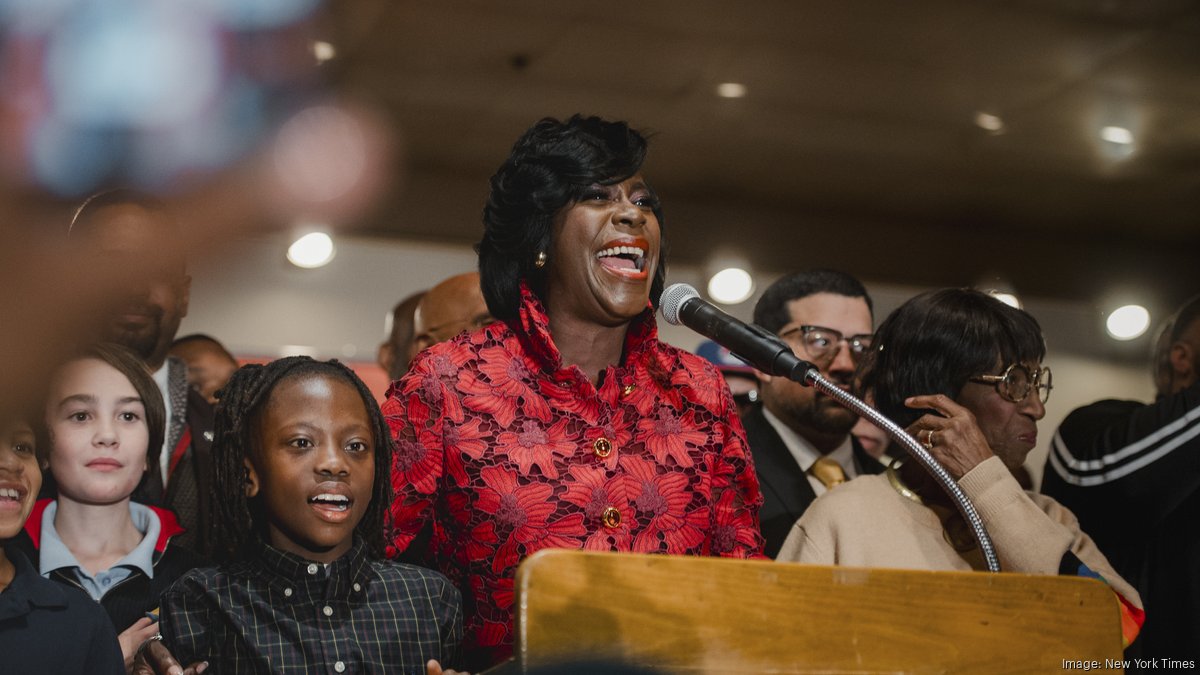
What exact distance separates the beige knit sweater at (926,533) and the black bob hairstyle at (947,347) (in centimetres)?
19

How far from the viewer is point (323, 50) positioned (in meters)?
5.80

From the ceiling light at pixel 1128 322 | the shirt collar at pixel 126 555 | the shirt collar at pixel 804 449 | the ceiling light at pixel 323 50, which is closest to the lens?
the shirt collar at pixel 126 555

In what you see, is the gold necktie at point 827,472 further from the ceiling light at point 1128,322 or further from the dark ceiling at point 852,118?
the ceiling light at point 1128,322

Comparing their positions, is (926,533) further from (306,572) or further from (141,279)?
(141,279)

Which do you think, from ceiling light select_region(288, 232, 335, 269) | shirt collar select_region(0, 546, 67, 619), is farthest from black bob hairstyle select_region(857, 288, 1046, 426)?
ceiling light select_region(288, 232, 335, 269)

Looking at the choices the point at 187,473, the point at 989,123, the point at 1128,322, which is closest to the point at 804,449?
the point at 187,473

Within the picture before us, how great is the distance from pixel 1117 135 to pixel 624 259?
556cm

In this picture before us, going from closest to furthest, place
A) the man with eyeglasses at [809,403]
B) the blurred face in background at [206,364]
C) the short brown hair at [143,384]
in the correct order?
the short brown hair at [143,384] → the blurred face in background at [206,364] → the man with eyeglasses at [809,403]

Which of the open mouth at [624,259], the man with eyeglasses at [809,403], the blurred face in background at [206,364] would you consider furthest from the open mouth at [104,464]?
the man with eyeglasses at [809,403]

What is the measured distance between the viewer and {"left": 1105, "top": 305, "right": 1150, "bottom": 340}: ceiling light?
827cm

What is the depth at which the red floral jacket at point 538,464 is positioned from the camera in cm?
203

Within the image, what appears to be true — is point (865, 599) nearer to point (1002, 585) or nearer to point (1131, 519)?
point (1002, 585)

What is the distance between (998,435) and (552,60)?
12.7 ft

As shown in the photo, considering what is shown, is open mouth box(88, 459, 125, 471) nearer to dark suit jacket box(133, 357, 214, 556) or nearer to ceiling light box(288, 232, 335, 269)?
dark suit jacket box(133, 357, 214, 556)
